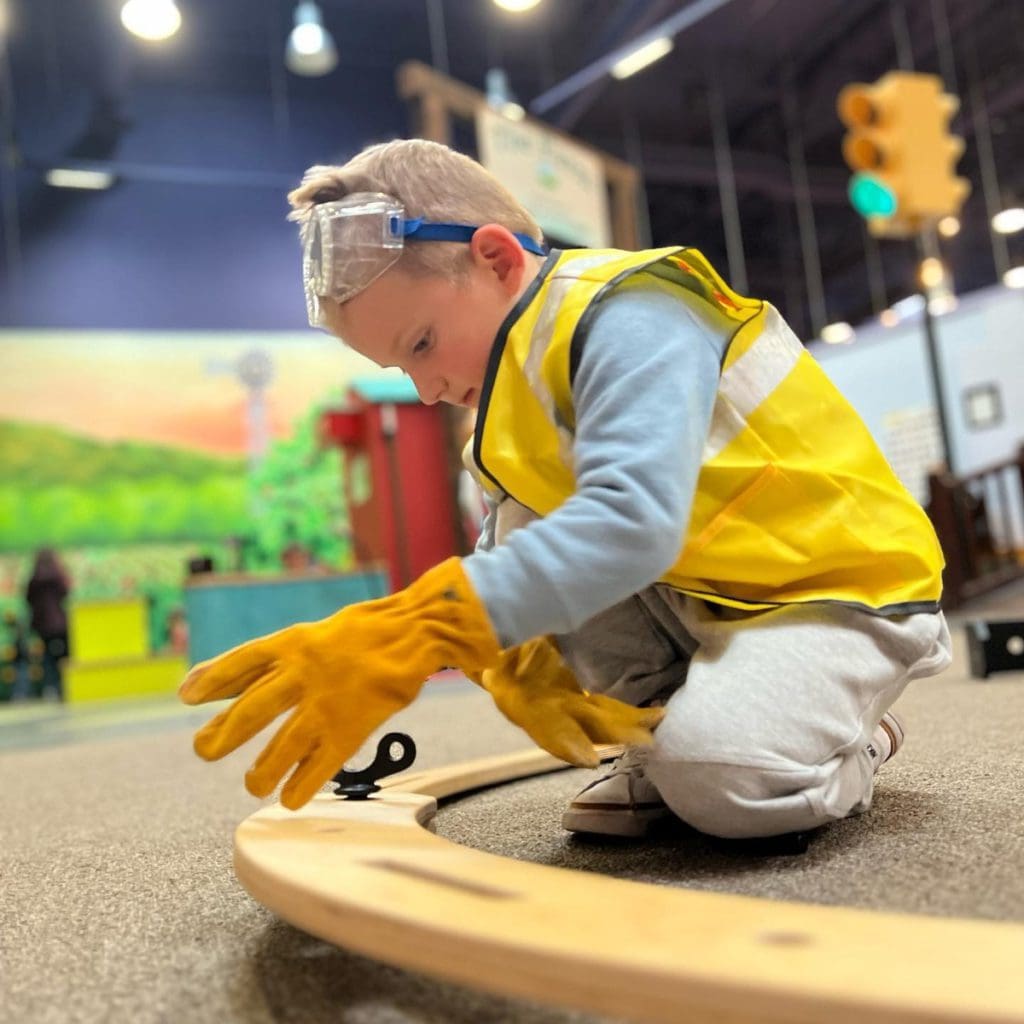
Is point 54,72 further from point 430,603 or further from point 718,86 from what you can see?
point 430,603

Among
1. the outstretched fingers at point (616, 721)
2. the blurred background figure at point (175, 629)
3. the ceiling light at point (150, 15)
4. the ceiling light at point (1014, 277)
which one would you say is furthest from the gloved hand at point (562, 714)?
the ceiling light at point (1014, 277)

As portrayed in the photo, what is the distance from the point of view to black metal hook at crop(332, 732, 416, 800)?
0.96m

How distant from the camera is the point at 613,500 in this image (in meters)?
Result: 0.68

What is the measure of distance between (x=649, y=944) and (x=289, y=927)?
15.5 inches

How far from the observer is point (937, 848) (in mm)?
744

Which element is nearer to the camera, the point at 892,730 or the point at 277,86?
the point at 892,730

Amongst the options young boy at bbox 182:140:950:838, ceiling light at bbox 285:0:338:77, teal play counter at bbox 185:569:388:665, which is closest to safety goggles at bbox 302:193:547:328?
young boy at bbox 182:140:950:838

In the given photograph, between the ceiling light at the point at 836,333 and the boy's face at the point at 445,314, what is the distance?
10280 millimetres

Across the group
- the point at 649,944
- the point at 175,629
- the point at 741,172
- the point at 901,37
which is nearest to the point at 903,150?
the point at 649,944

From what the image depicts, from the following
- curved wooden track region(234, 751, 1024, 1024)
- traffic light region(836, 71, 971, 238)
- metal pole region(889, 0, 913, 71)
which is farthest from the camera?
metal pole region(889, 0, 913, 71)

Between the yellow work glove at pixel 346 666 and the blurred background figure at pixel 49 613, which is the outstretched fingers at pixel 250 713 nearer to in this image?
the yellow work glove at pixel 346 666

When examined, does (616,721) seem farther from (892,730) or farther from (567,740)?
(892,730)

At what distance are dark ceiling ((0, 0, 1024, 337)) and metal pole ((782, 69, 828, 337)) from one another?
0.8 inches

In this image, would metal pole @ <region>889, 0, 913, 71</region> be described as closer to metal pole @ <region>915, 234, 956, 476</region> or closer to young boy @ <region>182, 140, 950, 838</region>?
metal pole @ <region>915, 234, 956, 476</region>
